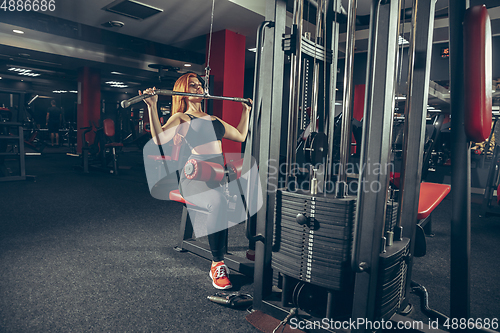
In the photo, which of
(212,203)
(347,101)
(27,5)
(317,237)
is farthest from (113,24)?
(317,237)

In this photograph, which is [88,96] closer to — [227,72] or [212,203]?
[227,72]

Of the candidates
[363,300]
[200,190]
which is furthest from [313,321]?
[200,190]

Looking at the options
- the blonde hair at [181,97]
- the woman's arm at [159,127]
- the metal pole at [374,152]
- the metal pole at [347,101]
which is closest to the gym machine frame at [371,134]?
the metal pole at [374,152]

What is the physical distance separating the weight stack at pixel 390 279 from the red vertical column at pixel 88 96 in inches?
403

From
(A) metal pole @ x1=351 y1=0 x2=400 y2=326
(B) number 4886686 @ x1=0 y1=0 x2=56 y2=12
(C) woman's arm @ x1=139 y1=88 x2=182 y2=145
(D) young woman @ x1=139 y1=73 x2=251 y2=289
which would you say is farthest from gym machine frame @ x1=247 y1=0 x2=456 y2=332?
(B) number 4886686 @ x1=0 y1=0 x2=56 y2=12

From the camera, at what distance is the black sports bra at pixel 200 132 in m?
2.04

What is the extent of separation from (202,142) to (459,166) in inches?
54.4

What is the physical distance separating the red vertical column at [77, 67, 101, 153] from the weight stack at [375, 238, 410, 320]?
1024 centimetres

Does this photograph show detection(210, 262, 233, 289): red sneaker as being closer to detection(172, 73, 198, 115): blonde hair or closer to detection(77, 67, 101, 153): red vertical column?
detection(172, 73, 198, 115): blonde hair

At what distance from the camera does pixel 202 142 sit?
204cm

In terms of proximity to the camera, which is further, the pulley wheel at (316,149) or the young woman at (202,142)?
the young woman at (202,142)

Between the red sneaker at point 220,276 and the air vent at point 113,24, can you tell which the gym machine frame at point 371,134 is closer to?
the red sneaker at point 220,276

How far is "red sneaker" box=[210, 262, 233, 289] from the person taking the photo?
1.78 meters

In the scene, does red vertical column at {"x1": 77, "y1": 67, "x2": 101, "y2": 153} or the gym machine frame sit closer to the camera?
the gym machine frame
